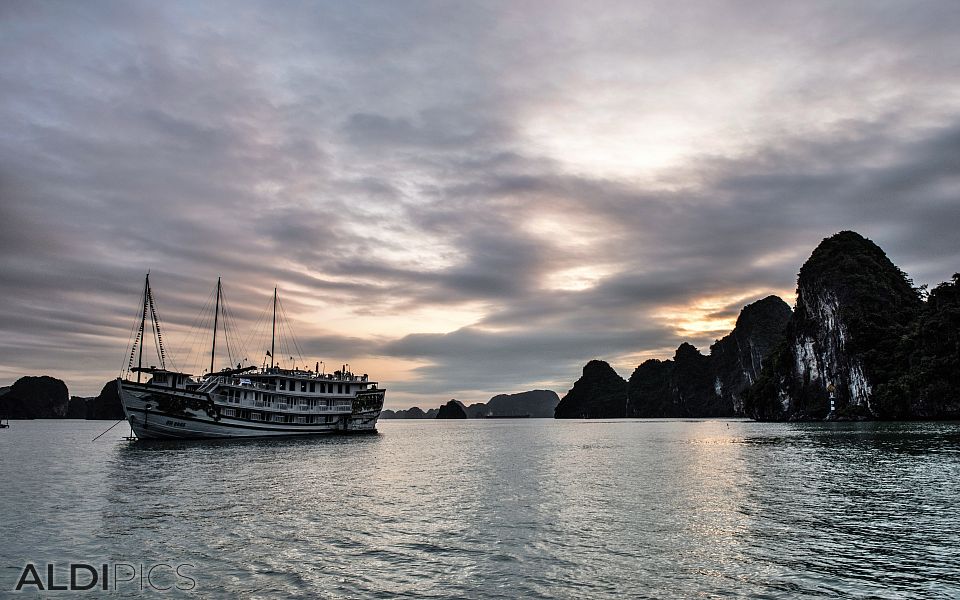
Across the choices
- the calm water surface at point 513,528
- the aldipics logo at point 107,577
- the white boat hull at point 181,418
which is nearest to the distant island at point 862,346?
the calm water surface at point 513,528

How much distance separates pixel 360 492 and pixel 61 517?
1469cm

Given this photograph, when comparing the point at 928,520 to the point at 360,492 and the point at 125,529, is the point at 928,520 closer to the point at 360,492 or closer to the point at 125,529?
the point at 360,492

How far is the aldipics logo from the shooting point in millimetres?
16156

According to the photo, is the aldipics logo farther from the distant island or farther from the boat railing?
the distant island

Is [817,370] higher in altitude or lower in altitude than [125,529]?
higher

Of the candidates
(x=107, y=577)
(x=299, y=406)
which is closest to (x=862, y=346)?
(x=299, y=406)

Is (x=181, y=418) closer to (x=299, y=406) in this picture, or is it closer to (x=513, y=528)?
(x=299, y=406)

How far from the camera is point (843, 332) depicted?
140 meters

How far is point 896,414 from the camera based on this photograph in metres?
120

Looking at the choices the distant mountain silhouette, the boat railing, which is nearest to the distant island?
the distant mountain silhouette

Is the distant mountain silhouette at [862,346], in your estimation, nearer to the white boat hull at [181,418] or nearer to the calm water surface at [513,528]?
the calm water surface at [513,528]

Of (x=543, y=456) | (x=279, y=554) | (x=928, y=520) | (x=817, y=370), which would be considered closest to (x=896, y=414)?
(x=817, y=370)

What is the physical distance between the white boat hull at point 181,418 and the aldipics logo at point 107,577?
58137mm

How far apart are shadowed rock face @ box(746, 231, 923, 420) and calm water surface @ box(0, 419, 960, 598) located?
10190 centimetres
